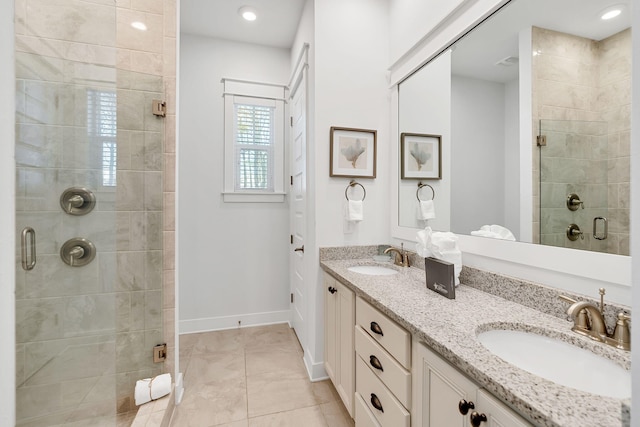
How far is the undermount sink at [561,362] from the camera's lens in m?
0.71

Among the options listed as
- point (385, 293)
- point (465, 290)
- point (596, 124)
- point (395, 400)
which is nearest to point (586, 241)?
point (596, 124)

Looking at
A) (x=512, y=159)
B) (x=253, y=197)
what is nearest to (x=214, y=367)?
(x=253, y=197)

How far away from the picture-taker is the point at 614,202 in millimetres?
883

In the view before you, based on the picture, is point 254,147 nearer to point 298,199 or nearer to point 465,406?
point 298,199

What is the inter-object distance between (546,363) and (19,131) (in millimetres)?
1676

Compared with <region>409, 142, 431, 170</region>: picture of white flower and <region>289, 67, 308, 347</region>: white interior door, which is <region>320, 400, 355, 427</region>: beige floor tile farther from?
<region>409, 142, 431, 170</region>: picture of white flower

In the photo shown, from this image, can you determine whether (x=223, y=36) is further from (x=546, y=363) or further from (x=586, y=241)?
(x=546, y=363)

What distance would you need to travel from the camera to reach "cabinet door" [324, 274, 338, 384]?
68.0 inches

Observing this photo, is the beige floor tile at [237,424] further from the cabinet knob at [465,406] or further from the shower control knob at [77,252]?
the cabinet knob at [465,406]

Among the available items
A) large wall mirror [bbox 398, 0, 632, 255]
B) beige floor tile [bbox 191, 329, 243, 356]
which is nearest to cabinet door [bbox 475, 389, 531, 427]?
large wall mirror [bbox 398, 0, 632, 255]

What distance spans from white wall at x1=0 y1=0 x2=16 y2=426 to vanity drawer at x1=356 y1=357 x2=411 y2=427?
1.10m

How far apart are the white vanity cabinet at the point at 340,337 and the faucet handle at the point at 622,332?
949mm

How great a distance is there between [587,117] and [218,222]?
2.75 meters

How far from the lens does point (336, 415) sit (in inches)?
65.7
